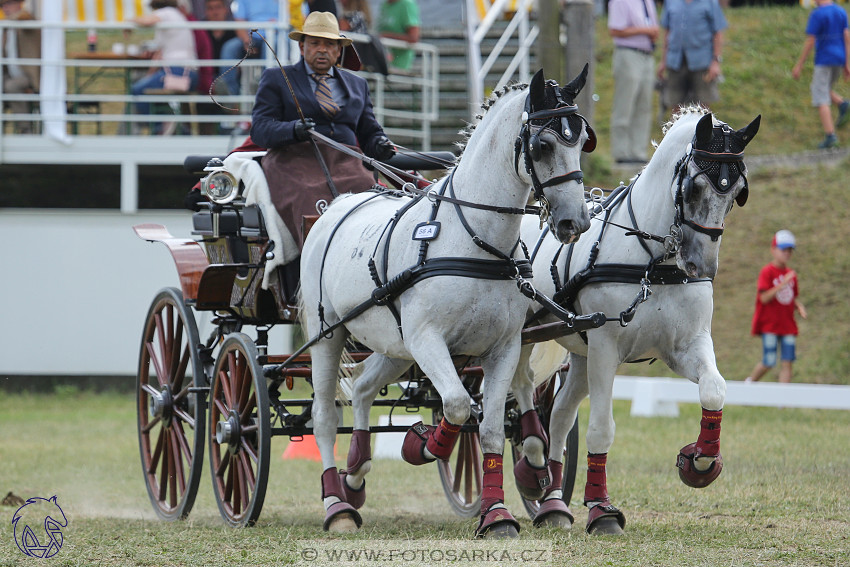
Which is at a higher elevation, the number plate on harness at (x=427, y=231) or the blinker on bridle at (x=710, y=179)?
the blinker on bridle at (x=710, y=179)

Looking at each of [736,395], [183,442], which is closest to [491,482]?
[183,442]

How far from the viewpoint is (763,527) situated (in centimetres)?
638

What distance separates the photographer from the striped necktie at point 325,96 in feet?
24.3

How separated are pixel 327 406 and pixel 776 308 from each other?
676 centimetres

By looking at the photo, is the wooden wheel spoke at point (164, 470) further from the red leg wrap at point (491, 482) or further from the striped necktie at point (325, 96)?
the red leg wrap at point (491, 482)

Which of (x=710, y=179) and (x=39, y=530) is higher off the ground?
(x=710, y=179)

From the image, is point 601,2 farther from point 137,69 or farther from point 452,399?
point 452,399

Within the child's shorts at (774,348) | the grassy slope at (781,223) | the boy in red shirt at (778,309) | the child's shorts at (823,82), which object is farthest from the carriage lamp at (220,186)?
the child's shorts at (823,82)

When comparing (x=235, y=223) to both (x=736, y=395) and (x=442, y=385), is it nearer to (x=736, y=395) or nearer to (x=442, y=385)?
(x=442, y=385)

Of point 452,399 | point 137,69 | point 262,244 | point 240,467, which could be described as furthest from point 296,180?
point 137,69

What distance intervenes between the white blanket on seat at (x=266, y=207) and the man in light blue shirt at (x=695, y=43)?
8.71m

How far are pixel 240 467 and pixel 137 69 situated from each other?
9.60 meters

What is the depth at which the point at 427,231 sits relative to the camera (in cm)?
574

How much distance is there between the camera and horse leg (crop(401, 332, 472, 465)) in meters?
5.52
